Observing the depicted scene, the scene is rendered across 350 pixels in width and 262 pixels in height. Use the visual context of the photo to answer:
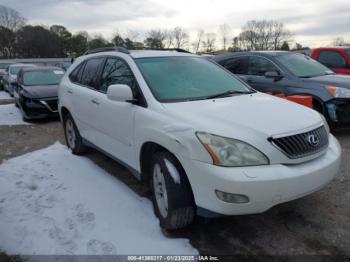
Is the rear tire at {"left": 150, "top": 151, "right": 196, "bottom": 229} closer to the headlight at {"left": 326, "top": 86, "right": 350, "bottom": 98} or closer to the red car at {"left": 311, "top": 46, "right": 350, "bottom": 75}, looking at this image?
the headlight at {"left": 326, "top": 86, "right": 350, "bottom": 98}

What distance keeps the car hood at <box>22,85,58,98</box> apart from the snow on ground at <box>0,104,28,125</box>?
821mm

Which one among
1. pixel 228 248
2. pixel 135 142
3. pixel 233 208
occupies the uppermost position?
pixel 135 142

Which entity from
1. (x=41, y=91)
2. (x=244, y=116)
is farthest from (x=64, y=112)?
(x=41, y=91)

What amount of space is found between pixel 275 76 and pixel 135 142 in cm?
419

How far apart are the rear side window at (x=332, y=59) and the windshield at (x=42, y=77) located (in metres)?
7.58

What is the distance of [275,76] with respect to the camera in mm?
6855

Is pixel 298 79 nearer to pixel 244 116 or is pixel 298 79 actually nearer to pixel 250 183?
pixel 244 116

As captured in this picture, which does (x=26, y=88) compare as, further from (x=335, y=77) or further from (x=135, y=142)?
(x=335, y=77)

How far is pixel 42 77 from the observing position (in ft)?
34.8

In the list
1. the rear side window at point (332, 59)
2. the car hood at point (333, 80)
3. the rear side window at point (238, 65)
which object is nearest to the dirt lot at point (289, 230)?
the car hood at point (333, 80)

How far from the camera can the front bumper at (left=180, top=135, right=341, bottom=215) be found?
2.67 meters

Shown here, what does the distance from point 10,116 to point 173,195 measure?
9.00m

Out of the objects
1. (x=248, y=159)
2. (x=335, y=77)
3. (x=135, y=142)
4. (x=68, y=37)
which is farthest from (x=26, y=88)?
(x=68, y=37)

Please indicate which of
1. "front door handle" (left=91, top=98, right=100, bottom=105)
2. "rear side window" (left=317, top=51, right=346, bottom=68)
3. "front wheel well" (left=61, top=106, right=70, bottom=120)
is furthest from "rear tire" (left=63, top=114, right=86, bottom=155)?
"rear side window" (left=317, top=51, right=346, bottom=68)
